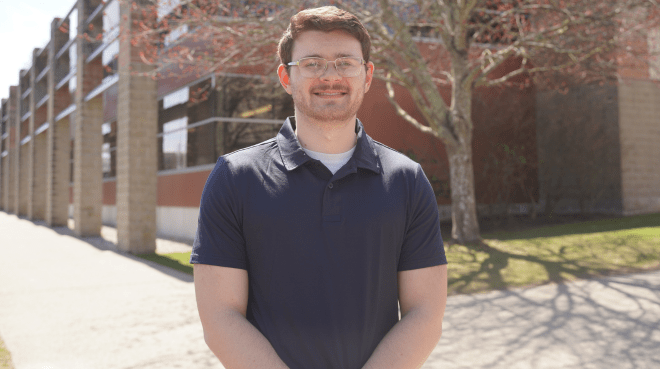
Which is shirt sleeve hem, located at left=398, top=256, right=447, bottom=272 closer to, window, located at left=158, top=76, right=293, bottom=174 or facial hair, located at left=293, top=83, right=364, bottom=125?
facial hair, located at left=293, top=83, right=364, bottom=125

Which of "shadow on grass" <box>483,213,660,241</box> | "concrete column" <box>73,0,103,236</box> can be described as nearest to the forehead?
"shadow on grass" <box>483,213,660,241</box>

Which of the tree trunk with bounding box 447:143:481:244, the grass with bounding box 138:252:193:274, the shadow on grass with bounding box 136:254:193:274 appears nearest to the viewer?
the shadow on grass with bounding box 136:254:193:274

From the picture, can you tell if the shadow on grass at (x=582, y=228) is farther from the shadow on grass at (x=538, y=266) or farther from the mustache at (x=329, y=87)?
the mustache at (x=329, y=87)

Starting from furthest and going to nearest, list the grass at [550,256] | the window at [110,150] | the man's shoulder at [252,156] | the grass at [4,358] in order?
the window at [110,150] → the grass at [550,256] → the grass at [4,358] → the man's shoulder at [252,156]

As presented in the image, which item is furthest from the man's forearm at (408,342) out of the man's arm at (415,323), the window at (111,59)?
the window at (111,59)

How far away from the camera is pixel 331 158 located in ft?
5.44

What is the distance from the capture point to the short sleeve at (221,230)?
1505 millimetres

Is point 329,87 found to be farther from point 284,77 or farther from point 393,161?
point 393,161

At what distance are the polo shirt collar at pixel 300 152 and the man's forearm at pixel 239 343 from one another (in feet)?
1.60

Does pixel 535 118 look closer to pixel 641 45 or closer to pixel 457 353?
pixel 641 45

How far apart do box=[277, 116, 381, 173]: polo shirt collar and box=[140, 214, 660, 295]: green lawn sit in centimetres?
562

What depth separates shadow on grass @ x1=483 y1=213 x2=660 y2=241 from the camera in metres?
11.7

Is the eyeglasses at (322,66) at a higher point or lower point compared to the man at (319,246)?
higher

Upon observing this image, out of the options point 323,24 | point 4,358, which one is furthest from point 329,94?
point 4,358
